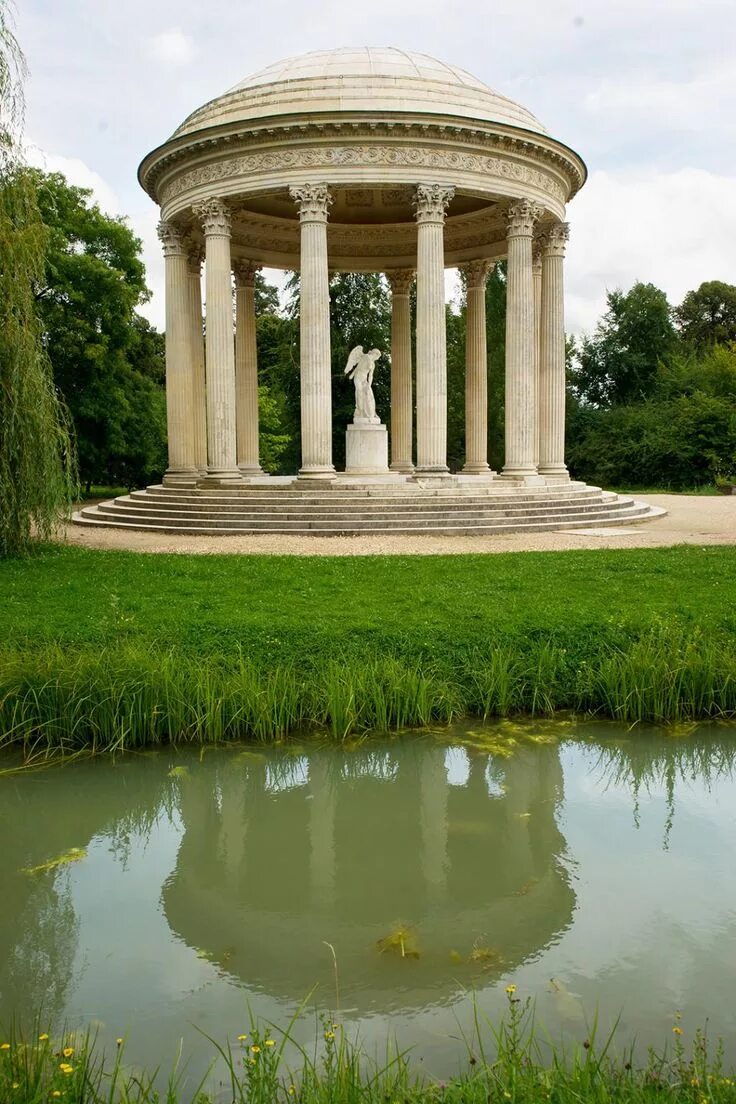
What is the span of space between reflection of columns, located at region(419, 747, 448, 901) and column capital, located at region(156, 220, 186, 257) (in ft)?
99.1

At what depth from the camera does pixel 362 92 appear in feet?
109

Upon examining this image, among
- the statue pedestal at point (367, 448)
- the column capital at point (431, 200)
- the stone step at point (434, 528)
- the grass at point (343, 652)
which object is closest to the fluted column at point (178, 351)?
the stone step at point (434, 528)

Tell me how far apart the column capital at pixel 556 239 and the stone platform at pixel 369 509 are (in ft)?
34.1

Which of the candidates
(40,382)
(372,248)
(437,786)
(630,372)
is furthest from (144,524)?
(630,372)

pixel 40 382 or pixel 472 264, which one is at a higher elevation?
pixel 472 264

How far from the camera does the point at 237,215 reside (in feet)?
136

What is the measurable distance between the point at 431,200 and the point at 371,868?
93.0 ft

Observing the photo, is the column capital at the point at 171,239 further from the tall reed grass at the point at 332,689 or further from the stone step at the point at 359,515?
the tall reed grass at the point at 332,689

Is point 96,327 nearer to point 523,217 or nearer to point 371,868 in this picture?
point 523,217

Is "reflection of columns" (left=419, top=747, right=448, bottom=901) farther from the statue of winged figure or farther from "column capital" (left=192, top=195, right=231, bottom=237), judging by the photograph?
"column capital" (left=192, top=195, right=231, bottom=237)

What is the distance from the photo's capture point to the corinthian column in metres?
33.4

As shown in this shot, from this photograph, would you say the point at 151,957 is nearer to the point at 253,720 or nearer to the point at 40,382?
the point at 253,720

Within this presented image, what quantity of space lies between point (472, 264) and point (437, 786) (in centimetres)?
3548

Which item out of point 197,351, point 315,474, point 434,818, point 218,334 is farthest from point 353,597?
point 197,351
